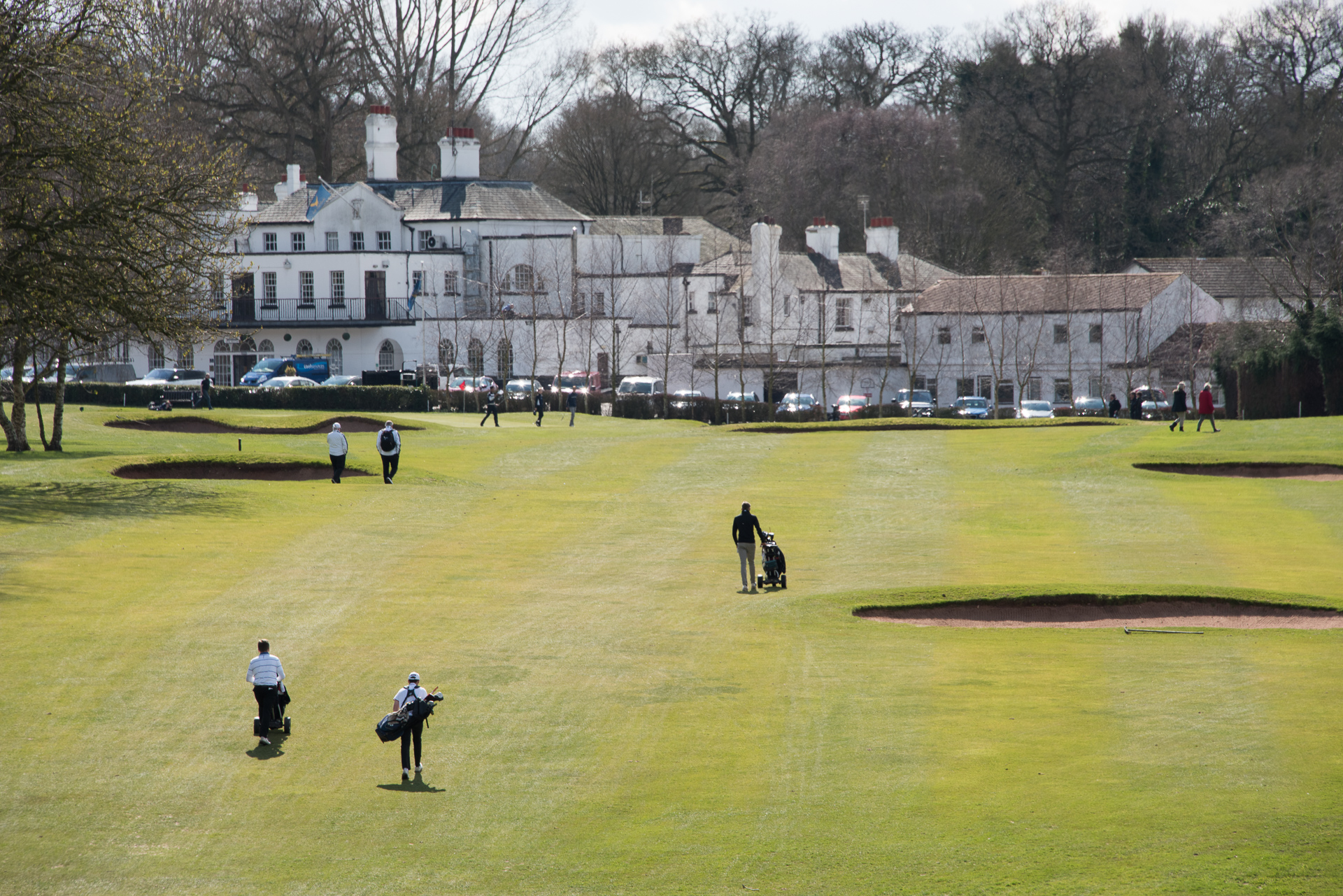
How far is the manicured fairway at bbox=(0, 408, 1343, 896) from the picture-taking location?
40.7ft

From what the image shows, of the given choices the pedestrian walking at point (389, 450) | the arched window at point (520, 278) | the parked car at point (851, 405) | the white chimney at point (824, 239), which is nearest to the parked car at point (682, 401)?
the parked car at point (851, 405)

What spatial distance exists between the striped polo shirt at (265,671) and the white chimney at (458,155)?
236 ft

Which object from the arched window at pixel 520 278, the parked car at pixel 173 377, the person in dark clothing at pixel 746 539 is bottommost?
the person in dark clothing at pixel 746 539

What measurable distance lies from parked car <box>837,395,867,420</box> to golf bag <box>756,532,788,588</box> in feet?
136

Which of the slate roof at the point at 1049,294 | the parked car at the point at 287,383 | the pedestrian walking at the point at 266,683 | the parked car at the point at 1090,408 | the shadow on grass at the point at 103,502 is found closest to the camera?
the pedestrian walking at the point at 266,683

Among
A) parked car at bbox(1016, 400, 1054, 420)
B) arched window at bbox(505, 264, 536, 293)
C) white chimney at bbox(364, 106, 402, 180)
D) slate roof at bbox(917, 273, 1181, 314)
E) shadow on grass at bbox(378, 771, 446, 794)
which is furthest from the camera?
white chimney at bbox(364, 106, 402, 180)

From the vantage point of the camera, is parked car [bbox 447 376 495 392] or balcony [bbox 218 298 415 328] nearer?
parked car [bbox 447 376 495 392]

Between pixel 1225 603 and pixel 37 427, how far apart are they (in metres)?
40.4

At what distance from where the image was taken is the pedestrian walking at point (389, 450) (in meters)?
35.2

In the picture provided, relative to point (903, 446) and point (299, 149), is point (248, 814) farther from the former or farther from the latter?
point (299, 149)

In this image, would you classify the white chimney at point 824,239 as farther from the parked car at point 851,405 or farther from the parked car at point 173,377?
the parked car at point 173,377

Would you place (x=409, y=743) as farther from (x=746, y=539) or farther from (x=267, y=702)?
(x=746, y=539)

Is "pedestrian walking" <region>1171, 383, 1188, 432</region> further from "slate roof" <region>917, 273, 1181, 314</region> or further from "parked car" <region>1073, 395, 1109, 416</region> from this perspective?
"slate roof" <region>917, 273, 1181, 314</region>

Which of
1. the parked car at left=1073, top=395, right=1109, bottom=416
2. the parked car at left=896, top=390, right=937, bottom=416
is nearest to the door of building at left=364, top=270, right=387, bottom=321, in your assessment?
the parked car at left=896, top=390, right=937, bottom=416
